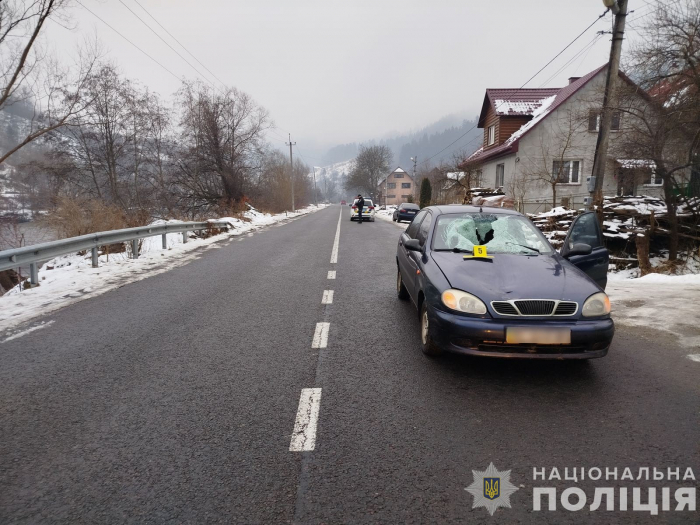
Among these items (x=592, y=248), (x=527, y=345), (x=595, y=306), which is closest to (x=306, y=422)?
(x=527, y=345)

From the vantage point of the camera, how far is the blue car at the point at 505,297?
3.58 m

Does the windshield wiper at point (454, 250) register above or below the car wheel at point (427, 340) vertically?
above

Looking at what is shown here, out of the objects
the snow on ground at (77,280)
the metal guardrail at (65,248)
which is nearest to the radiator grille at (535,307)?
the snow on ground at (77,280)

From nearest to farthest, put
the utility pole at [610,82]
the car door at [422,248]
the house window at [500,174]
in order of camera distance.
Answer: the car door at [422,248] < the utility pole at [610,82] < the house window at [500,174]

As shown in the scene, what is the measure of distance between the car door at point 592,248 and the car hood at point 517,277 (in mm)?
820

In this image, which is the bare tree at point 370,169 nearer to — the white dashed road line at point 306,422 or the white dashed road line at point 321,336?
the white dashed road line at point 321,336

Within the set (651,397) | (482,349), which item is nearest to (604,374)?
(651,397)

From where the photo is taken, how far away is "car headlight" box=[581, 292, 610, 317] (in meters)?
3.66

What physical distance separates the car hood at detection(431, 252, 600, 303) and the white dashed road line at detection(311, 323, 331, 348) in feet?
5.17

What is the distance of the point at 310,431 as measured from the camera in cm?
296

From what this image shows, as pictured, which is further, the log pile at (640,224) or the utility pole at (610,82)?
the log pile at (640,224)

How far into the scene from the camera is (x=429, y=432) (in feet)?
9.74

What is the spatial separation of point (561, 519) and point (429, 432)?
3.14 feet

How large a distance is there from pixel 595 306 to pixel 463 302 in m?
1.15
